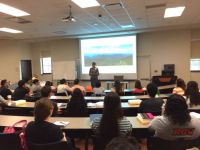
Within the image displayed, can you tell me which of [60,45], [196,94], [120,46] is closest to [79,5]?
[196,94]

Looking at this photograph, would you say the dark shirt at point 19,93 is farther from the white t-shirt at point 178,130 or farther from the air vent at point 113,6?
the white t-shirt at point 178,130

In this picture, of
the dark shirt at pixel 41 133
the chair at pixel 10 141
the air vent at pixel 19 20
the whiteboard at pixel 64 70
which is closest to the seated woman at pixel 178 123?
the dark shirt at pixel 41 133

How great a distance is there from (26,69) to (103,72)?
4789mm

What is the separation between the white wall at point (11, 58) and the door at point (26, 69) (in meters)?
0.33

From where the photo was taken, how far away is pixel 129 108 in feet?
12.3

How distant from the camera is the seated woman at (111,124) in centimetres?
208

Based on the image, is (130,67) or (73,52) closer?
(130,67)

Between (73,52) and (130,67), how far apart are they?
3.51m

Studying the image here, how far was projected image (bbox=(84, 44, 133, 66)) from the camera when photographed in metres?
10.0

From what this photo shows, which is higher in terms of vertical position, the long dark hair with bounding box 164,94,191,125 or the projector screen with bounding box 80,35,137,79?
the projector screen with bounding box 80,35,137,79

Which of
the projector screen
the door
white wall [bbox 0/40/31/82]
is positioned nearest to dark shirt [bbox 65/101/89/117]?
the projector screen

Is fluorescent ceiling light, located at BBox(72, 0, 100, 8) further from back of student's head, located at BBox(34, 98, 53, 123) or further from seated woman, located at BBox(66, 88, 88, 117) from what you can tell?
back of student's head, located at BBox(34, 98, 53, 123)

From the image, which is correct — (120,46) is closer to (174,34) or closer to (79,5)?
(174,34)

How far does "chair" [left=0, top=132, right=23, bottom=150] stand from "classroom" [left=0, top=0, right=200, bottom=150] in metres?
0.01
